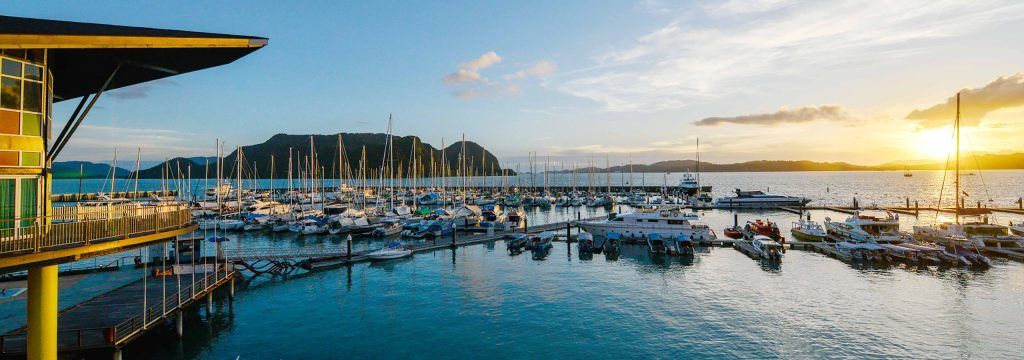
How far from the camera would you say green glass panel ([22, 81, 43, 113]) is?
13.3 m

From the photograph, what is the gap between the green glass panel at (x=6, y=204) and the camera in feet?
42.2

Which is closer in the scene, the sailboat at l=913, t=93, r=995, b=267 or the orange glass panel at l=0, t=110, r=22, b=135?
the orange glass panel at l=0, t=110, r=22, b=135

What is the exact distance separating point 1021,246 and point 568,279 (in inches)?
1683

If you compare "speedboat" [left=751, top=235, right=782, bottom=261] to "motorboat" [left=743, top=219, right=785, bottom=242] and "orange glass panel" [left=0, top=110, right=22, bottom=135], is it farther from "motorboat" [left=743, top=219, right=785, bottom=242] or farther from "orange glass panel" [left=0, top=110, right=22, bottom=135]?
"orange glass panel" [left=0, top=110, right=22, bottom=135]

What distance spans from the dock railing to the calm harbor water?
9.09 m

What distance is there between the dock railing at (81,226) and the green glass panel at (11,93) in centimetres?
325

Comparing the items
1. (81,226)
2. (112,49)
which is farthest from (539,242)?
(112,49)

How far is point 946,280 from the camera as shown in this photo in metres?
34.7

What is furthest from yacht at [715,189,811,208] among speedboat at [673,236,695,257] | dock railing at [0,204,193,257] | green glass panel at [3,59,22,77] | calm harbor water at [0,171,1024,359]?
green glass panel at [3,59,22,77]

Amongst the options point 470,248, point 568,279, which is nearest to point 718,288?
point 568,279

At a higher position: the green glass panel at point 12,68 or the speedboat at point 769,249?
the green glass panel at point 12,68

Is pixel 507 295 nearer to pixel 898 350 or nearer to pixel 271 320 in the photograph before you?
pixel 271 320

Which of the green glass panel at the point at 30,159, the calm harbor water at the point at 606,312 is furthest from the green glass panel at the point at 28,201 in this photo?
the calm harbor water at the point at 606,312

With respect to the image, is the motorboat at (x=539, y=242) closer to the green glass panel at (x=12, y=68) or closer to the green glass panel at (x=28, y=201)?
the green glass panel at (x=28, y=201)
